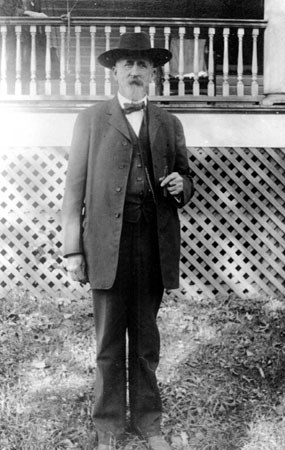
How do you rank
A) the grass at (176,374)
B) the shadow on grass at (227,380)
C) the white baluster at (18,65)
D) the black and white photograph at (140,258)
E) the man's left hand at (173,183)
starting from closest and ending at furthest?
the man's left hand at (173,183) < the black and white photograph at (140,258) < the grass at (176,374) < the shadow on grass at (227,380) < the white baluster at (18,65)

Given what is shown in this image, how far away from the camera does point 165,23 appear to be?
24.5 feet

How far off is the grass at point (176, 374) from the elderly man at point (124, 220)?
515 mm

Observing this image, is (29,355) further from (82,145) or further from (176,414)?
(82,145)

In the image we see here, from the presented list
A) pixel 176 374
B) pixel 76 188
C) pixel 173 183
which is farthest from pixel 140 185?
pixel 176 374

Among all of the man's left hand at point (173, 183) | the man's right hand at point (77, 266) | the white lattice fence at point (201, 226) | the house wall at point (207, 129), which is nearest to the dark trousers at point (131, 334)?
the man's right hand at point (77, 266)

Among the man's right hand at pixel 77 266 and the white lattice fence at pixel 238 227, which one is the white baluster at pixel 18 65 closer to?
the white lattice fence at pixel 238 227

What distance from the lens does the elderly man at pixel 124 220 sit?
356 centimetres

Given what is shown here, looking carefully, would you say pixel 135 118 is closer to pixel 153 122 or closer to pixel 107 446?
pixel 153 122

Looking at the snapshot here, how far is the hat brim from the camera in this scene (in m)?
3.54

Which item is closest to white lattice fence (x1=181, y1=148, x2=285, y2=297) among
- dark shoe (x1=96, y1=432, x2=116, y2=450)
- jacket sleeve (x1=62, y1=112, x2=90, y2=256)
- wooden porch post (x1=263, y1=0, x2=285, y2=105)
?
wooden porch post (x1=263, y1=0, x2=285, y2=105)

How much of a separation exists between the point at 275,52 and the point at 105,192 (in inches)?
169

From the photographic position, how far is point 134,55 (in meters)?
3.55

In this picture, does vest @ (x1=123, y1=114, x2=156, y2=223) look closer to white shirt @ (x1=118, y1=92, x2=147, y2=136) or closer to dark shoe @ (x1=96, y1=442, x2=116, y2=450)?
white shirt @ (x1=118, y1=92, x2=147, y2=136)

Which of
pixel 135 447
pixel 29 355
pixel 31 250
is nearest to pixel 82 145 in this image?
pixel 135 447
